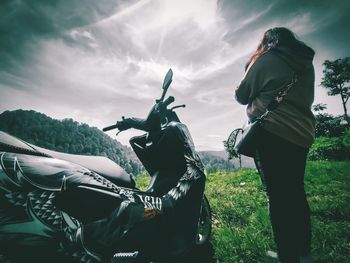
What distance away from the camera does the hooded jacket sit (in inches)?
65.7

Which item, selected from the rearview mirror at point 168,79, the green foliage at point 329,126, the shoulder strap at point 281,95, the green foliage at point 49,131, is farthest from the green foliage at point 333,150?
the green foliage at point 49,131

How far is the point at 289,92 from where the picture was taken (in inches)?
67.2

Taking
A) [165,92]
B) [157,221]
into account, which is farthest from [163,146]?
[157,221]

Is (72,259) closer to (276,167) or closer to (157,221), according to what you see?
(157,221)

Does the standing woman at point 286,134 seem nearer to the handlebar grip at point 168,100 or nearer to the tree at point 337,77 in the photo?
the handlebar grip at point 168,100

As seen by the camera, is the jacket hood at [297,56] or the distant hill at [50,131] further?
the distant hill at [50,131]

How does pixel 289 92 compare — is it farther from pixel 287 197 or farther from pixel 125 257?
pixel 125 257

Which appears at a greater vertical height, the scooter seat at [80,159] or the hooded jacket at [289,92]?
the hooded jacket at [289,92]

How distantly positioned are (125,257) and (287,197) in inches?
49.9

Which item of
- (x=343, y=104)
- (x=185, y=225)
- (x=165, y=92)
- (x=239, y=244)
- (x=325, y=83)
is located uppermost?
(x=325, y=83)

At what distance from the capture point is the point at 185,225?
1.62m

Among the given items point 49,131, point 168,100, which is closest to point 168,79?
point 168,100

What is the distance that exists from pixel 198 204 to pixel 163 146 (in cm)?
60

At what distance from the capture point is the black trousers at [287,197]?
162 cm
